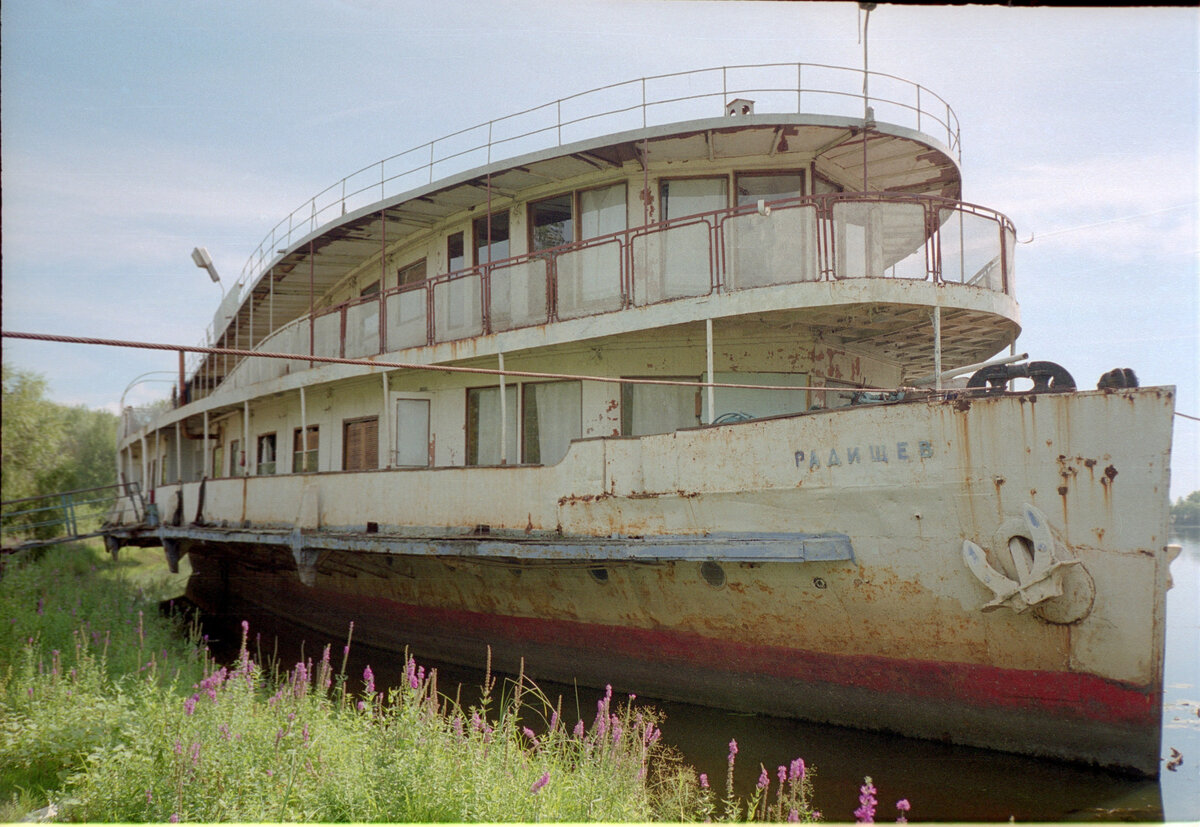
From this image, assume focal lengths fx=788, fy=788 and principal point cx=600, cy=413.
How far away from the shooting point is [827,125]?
29.1 feet

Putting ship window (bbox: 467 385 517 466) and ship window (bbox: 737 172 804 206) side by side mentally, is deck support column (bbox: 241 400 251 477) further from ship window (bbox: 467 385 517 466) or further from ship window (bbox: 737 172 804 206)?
ship window (bbox: 737 172 804 206)

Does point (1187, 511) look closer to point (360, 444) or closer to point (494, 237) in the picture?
point (494, 237)

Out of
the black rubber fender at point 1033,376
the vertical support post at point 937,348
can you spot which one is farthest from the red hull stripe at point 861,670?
the vertical support post at point 937,348

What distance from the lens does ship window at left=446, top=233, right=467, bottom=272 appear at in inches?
487

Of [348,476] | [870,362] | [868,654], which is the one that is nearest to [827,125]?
[870,362]

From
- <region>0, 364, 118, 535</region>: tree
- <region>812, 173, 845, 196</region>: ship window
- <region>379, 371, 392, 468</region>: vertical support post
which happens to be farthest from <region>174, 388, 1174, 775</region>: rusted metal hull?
<region>0, 364, 118, 535</region>: tree

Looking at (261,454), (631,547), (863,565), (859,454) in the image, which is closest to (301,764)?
(631,547)

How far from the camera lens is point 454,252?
12.5 m

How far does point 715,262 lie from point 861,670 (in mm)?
4568

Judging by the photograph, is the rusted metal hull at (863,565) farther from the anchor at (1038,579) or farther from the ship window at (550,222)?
the ship window at (550,222)

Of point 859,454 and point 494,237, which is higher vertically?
point 494,237

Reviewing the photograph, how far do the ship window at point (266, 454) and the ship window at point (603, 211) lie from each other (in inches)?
355

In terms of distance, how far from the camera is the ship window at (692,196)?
→ 9.98 metres

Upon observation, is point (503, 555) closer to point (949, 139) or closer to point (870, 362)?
point (870, 362)
